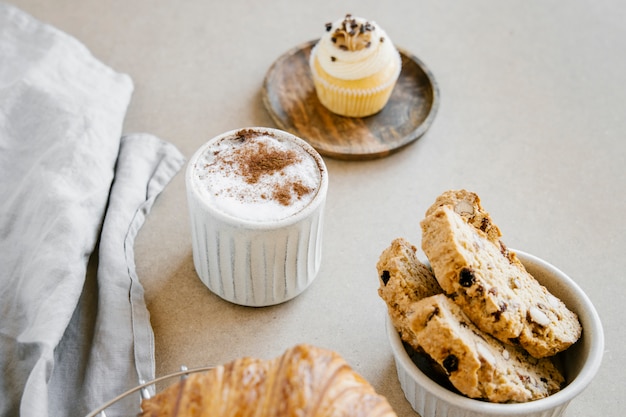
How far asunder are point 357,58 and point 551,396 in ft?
2.88

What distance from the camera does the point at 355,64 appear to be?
1557mm

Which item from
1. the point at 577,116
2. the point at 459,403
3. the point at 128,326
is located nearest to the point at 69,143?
the point at 128,326

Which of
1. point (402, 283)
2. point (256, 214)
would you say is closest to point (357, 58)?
point (256, 214)

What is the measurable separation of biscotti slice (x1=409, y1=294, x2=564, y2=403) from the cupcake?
28.6 inches

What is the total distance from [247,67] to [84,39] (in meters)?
0.47

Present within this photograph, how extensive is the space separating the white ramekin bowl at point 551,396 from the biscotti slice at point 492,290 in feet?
0.09

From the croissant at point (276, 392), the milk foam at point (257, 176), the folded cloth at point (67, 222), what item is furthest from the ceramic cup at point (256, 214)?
the croissant at point (276, 392)

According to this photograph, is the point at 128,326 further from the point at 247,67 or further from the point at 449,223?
the point at 247,67

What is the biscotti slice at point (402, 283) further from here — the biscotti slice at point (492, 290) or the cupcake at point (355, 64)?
the cupcake at point (355, 64)

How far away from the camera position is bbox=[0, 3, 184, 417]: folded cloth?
1.12 meters

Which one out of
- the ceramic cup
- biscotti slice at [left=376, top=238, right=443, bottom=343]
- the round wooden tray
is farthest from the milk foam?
the round wooden tray

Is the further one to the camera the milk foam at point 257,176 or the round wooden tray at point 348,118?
the round wooden tray at point 348,118

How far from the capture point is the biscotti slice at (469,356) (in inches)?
36.7

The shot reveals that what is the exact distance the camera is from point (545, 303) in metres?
1.06
